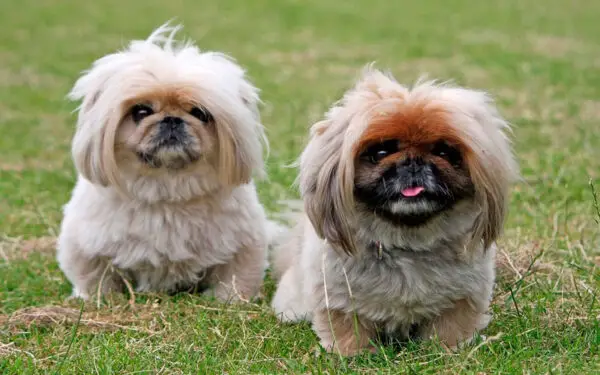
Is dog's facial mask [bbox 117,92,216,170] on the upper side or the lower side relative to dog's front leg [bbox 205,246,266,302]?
upper

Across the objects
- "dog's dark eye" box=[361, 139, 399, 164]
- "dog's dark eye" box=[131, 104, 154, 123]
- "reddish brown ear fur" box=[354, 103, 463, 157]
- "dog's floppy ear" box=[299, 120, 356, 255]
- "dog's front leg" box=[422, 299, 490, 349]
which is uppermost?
"reddish brown ear fur" box=[354, 103, 463, 157]

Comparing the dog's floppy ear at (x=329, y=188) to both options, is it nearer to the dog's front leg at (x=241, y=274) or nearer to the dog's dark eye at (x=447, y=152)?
the dog's dark eye at (x=447, y=152)

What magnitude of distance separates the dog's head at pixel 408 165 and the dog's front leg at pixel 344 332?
0.31 metres

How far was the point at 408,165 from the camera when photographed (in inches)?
133

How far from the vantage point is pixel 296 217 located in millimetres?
4906

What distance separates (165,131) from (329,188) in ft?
3.82

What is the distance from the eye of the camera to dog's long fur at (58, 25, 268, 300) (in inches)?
175

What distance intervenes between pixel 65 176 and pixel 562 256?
3.75m

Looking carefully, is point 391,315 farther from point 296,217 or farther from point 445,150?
point 296,217

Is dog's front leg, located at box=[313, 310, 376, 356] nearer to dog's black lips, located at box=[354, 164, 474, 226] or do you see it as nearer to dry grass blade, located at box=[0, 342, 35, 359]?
dog's black lips, located at box=[354, 164, 474, 226]

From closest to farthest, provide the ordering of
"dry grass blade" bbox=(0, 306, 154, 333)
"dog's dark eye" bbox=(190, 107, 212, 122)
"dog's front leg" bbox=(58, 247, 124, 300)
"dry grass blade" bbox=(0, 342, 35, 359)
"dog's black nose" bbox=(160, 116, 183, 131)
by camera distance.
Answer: "dry grass blade" bbox=(0, 342, 35, 359) < "dry grass blade" bbox=(0, 306, 154, 333) < "dog's black nose" bbox=(160, 116, 183, 131) < "dog's dark eye" bbox=(190, 107, 212, 122) < "dog's front leg" bbox=(58, 247, 124, 300)

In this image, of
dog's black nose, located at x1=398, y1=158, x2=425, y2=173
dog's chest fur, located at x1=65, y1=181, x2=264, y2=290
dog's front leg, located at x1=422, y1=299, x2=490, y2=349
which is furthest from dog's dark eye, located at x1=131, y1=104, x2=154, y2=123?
dog's front leg, located at x1=422, y1=299, x2=490, y2=349

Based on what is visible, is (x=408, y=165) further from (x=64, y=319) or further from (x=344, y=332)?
(x=64, y=319)

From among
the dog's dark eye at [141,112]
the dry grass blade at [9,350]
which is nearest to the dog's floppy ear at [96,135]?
the dog's dark eye at [141,112]
